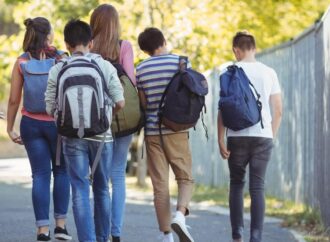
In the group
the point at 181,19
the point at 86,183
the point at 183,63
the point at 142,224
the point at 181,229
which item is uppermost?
the point at 181,19

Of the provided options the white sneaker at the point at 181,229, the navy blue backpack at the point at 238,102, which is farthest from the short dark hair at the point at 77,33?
the white sneaker at the point at 181,229

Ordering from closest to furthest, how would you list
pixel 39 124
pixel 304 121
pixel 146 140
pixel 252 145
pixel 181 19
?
1. pixel 252 145
2. pixel 39 124
3. pixel 146 140
4. pixel 304 121
5. pixel 181 19

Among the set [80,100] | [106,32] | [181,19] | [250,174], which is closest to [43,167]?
[106,32]

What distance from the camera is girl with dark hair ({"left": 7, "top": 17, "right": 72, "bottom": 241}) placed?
848 cm

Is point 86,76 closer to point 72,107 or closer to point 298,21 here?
point 72,107

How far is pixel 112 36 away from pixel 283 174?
5973 mm

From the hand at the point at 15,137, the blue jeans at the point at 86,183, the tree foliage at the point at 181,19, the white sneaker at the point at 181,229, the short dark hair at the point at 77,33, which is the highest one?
the tree foliage at the point at 181,19

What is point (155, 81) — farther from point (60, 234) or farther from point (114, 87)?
point (60, 234)

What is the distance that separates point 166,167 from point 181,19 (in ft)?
38.4

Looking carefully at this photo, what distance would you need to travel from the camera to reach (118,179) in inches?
330

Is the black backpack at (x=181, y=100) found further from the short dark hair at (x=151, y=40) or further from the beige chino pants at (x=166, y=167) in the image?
the short dark hair at (x=151, y=40)

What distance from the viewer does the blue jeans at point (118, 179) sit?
8.31 meters

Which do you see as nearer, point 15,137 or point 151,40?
point 151,40

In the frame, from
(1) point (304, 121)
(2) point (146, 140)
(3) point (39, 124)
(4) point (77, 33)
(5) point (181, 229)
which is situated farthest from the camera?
(1) point (304, 121)
